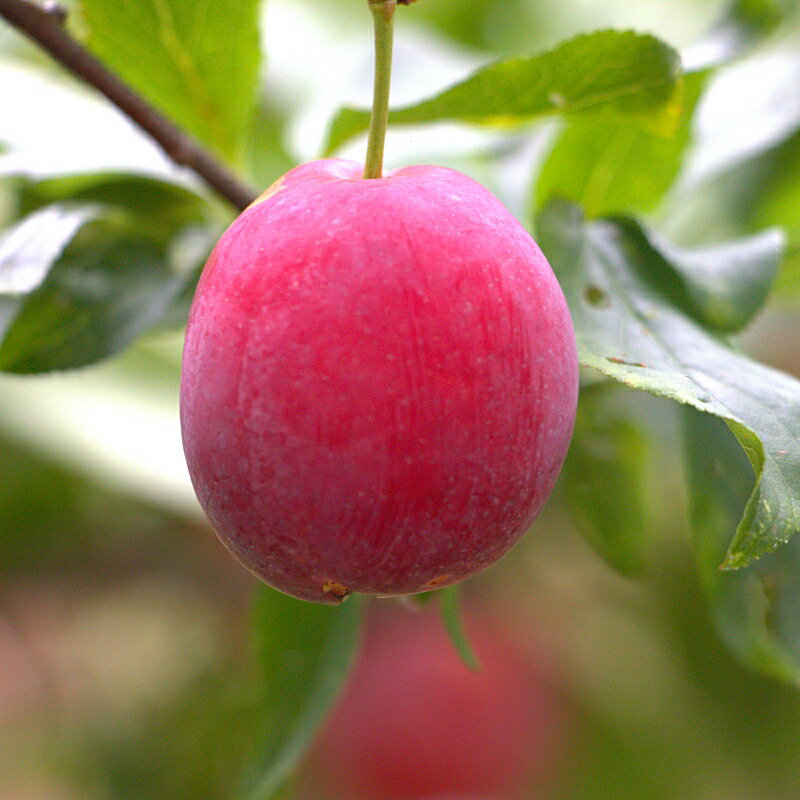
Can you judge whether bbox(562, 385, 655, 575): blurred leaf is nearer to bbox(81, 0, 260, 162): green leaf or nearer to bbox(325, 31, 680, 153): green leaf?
bbox(325, 31, 680, 153): green leaf

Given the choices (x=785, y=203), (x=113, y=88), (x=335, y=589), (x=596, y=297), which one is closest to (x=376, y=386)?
(x=335, y=589)

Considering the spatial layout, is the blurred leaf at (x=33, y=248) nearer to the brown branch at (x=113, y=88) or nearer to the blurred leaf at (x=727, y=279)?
the brown branch at (x=113, y=88)

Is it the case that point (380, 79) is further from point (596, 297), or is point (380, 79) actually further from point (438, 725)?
point (438, 725)

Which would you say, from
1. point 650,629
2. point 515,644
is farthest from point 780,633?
point 515,644

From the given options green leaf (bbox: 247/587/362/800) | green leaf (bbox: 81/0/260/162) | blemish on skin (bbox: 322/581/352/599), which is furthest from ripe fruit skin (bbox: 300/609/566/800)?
blemish on skin (bbox: 322/581/352/599)

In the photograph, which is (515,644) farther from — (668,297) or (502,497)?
(502,497)
